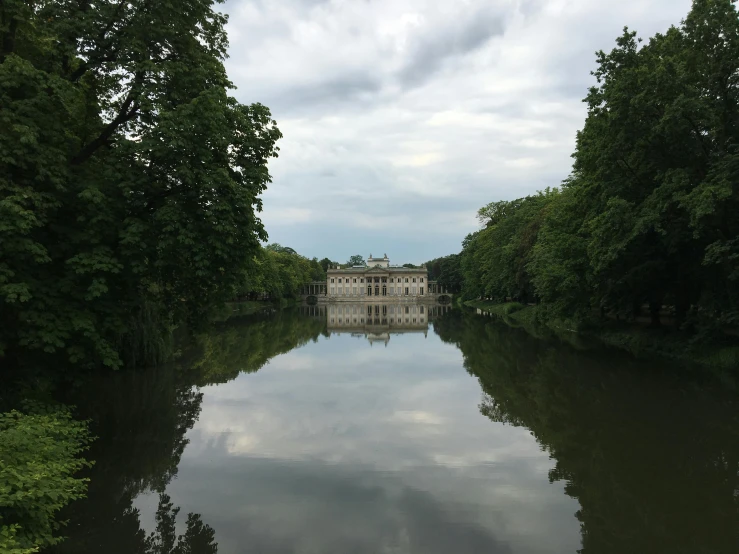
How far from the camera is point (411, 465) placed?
8.41 meters

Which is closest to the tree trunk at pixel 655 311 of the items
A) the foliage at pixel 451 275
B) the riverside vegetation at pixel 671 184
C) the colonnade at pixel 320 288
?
the riverside vegetation at pixel 671 184

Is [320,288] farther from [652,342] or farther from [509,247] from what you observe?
[652,342]

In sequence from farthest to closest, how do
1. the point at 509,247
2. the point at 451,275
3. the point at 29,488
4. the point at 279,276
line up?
the point at 451,275 < the point at 279,276 < the point at 509,247 < the point at 29,488

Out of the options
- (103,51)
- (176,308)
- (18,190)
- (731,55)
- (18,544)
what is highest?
(731,55)

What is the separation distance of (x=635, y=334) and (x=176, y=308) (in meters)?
20.0

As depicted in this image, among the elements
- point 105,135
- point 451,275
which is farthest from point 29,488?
point 451,275

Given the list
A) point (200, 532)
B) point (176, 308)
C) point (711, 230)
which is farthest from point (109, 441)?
point (711, 230)

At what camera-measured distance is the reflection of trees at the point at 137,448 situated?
596 centimetres

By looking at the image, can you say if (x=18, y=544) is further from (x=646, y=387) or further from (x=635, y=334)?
(x=635, y=334)

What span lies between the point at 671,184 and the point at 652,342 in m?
7.90

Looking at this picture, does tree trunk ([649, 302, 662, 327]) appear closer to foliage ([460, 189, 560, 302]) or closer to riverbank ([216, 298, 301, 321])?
foliage ([460, 189, 560, 302])

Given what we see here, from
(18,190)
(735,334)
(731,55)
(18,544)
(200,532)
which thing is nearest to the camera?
(18,544)

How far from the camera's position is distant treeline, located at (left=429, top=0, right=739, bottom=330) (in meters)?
15.6

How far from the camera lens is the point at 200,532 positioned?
6152 millimetres
